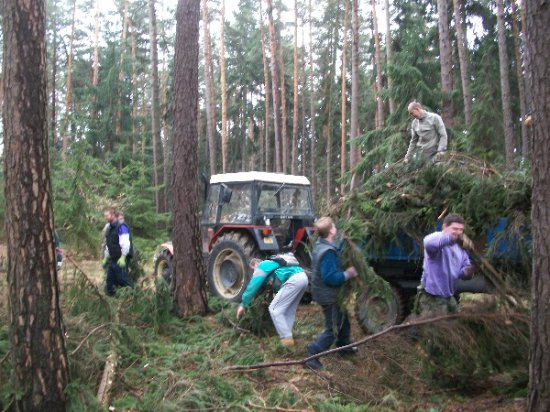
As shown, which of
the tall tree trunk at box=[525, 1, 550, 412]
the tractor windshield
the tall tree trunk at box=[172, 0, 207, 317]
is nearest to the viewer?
the tall tree trunk at box=[525, 1, 550, 412]

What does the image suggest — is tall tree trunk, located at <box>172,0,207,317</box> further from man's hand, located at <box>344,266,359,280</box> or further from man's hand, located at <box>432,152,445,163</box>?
man's hand, located at <box>432,152,445,163</box>

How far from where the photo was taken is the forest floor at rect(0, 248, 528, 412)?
4516mm

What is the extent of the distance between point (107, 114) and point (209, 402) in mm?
24470

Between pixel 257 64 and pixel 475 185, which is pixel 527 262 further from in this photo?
pixel 257 64

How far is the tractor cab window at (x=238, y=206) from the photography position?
9.38m

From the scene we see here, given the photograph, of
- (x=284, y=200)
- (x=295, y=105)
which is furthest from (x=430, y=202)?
(x=295, y=105)

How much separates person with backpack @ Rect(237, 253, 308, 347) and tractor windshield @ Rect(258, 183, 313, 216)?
2865mm

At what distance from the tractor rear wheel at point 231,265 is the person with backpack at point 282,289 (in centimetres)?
220

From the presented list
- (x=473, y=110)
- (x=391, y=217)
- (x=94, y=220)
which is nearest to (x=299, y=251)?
(x=391, y=217)

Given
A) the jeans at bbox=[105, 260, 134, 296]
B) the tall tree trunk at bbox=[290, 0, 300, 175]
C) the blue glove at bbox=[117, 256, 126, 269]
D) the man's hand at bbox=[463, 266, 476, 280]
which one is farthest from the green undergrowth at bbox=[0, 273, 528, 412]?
the tall tree trunk at bbox=[290, 0, 300, 175]

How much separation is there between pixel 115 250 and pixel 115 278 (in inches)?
20.9

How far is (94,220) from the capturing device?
15438mm

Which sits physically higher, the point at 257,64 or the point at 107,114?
the point at 257,64

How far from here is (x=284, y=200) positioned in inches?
387
